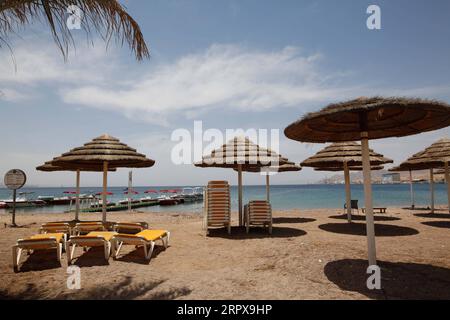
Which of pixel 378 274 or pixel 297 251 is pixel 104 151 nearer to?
pixel 297 251

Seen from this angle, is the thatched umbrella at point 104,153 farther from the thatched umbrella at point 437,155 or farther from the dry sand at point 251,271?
the thatched umbrella at point 437,155

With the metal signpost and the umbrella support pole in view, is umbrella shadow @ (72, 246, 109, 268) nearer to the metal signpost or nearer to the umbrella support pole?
the umbrella support pole

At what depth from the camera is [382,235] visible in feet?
23.1

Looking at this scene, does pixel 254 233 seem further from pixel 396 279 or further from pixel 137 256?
pixel 396 279

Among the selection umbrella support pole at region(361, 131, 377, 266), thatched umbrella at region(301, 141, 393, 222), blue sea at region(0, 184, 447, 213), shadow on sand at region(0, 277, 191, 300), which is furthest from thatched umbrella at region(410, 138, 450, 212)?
blue sea at region(0, 184, 447, 213)

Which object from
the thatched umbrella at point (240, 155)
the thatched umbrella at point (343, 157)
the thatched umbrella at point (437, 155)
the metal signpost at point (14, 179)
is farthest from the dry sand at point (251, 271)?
the thatched umbrella at point (437, 155)

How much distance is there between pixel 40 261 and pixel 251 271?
4.05m

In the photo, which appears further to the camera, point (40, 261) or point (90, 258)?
point (90, 258)

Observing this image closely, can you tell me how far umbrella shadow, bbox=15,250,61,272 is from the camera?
4774 mm

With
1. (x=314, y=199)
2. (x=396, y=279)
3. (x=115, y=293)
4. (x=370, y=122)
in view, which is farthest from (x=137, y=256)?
(x=314, y=199)

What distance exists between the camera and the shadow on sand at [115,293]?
3367 mm

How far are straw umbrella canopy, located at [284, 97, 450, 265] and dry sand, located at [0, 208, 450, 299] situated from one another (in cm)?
77

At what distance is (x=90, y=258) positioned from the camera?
5344mm

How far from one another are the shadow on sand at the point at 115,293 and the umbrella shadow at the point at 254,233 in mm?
3717
